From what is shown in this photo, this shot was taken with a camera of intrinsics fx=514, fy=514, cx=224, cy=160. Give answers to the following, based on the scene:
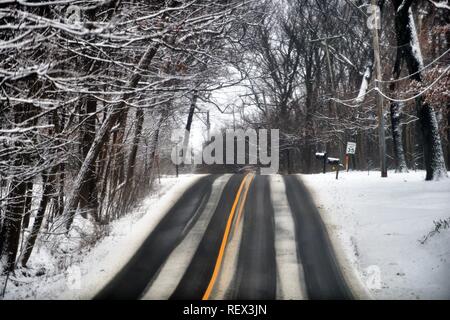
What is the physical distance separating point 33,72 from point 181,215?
11.9 metres

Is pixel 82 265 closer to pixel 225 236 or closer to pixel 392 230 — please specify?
pixel 225 236

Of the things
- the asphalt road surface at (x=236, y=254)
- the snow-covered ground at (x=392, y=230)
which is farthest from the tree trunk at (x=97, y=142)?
the snow-covered ground at (x=392, y=230)

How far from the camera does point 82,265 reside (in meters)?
13.5

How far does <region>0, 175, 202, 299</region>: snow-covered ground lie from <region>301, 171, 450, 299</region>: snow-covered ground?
6.04 m

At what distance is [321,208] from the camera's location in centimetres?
1869

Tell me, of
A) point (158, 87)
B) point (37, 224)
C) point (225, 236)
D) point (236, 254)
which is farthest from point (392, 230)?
point (37, 224)

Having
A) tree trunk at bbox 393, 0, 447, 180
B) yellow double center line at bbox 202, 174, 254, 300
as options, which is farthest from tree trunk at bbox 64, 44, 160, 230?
tree trunk at bbox 393, 0, 447, 180

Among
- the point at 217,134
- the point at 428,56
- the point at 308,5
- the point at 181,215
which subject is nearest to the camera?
the point at 181,215

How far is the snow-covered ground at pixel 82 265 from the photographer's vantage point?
1157 cm

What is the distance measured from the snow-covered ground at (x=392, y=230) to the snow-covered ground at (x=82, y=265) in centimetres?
604

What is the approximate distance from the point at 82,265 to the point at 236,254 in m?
4.11
